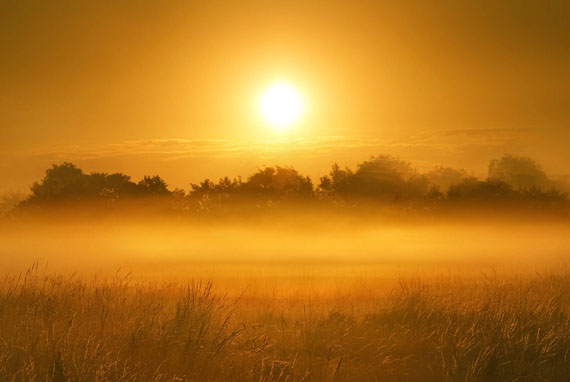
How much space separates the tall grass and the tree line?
14.1 m

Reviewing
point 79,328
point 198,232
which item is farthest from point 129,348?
point 198,232

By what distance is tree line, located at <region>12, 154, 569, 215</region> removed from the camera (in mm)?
23609

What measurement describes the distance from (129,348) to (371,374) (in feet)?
7.78

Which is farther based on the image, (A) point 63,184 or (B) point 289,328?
(A) point 63,184

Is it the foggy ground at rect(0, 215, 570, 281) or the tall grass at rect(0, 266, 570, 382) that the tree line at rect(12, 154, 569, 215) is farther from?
the tall grass at rect(0, 266, 570, 382)

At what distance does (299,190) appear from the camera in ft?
78.4

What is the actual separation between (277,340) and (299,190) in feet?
53.1

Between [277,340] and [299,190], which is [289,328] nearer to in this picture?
[277,340]

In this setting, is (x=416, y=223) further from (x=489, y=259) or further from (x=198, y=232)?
(x=198, y=232)

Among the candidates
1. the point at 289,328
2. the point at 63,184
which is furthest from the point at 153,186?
the point at 289,328

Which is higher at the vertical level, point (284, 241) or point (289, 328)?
point (289, 328)

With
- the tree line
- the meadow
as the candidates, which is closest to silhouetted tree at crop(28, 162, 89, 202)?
the tree line

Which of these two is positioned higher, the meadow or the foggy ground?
the meadow

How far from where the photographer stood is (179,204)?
79.0 feet
